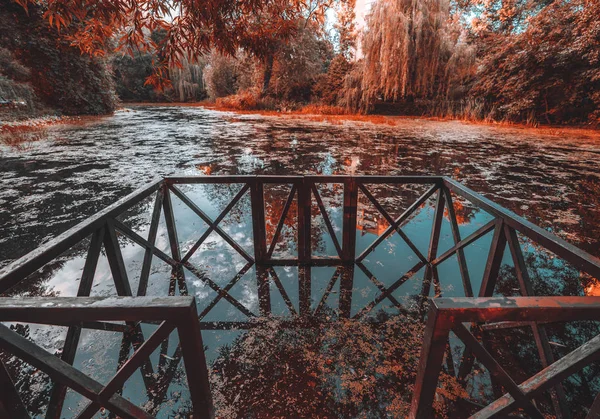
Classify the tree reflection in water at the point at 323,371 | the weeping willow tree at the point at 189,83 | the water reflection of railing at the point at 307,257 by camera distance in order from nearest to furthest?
the water reflection of railing at the point at 307,257 < the tree reflection in water at the point at 323,371 < the weeping willow tree at the point at 189,83

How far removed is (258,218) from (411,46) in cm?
1584

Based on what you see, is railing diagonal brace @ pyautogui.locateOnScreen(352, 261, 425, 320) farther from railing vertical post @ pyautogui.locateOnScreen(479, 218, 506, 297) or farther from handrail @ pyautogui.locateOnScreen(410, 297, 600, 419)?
Answer: handrail @ pyautogui.locateOnScreen(410, 297, 600, 419)

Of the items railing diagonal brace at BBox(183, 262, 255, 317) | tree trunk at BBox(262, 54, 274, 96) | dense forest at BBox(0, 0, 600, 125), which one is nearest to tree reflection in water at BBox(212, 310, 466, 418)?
railing diagonal brace at BBox(183, 262, 255, 317)

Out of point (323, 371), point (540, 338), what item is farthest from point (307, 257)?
point (540, 338)

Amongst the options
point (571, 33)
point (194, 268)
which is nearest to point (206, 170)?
point (194, 268)

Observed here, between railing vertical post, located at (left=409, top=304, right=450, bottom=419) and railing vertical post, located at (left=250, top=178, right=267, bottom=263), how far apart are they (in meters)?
2.16

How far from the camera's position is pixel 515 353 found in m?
2.06

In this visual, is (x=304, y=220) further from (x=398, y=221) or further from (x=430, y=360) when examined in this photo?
(x=430, y=360)

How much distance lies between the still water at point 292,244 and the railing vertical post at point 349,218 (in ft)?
0.83

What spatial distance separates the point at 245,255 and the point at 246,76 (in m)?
25.7

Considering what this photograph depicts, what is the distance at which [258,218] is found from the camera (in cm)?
309

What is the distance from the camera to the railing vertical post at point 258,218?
9.72ft

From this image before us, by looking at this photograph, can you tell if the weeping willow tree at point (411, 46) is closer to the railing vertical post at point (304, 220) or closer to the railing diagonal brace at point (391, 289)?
the railing diagonal brace at point (391, 289)

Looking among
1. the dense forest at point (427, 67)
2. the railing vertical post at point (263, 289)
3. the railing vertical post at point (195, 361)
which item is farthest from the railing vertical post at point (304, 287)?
the dense forest at point (427, 67)
